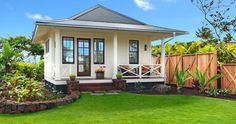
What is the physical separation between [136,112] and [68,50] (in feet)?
26.6

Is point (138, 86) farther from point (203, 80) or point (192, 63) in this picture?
point (192, 63)

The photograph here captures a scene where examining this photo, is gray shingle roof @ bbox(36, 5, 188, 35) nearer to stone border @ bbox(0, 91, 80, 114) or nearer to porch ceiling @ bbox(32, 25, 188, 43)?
porch ceiling @ bbox(32, 25, 188, 43)

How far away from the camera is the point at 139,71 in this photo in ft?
56.6

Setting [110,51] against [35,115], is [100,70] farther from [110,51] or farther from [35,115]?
[35,115]

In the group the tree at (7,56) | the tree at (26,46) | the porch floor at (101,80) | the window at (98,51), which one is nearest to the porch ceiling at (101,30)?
the window at (98,51)

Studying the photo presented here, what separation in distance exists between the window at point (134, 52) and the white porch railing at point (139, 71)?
0.69 m

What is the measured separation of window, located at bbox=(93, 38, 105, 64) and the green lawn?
5.15 metres

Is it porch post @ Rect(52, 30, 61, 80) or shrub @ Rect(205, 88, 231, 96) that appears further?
porch post @ Rect(52, 30, 61, 80)

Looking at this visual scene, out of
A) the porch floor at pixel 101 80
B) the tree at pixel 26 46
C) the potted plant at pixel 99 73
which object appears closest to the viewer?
the porch floor at pixel 101 80

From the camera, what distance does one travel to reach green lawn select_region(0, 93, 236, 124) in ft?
29.5

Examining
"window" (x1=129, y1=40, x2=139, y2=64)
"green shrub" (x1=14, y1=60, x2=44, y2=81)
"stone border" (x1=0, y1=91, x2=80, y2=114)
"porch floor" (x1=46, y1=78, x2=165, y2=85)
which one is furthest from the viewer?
"green shrub" (x1=14, y1=60, x2=44, y2=81)

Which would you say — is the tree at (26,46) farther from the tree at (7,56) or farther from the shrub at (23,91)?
the shrub at (23,91)

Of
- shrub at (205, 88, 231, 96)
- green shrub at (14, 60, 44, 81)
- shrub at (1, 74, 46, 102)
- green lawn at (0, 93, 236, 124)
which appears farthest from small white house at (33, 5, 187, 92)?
green shrub at (14, 60, 44, 81)

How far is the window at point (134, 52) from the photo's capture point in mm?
18891
